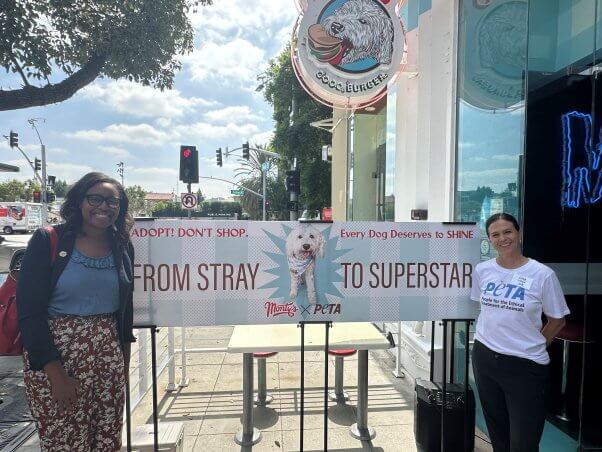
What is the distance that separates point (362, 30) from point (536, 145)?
2.48 m

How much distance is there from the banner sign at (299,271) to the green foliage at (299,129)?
53.4ft

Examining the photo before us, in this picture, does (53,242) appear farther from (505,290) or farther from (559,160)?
(559,160)

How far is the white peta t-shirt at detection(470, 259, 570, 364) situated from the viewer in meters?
2.09

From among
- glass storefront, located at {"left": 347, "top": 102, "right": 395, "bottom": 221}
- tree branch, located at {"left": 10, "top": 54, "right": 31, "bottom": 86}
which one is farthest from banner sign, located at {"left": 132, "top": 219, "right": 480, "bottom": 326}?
glass storefront, located at {"left": 347, "top": 102, "right": 395, "bottom": 221}

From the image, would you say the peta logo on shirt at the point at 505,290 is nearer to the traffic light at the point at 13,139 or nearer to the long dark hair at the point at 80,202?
the long dark hair at the point at 80,202

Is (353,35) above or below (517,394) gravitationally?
above

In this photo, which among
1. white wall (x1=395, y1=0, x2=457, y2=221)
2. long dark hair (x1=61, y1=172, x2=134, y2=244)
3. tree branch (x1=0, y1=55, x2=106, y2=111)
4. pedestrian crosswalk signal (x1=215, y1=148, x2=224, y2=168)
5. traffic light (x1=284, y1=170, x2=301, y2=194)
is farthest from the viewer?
pedestrian crosswalk signal (x1=215, y1=148, x2=224, y2=168)

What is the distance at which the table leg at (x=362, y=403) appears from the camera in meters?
3.51

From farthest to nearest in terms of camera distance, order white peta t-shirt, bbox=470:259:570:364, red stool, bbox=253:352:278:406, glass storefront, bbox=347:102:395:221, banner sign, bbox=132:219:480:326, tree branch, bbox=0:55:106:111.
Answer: glass storefront, bbox=347:102:395:221, tree branch, bbox=0:55:106:111, red stool, bbox=253:352:278:406, banner sign, bbox=132:219:480:326, white peta t-shirt, bbox=470:259:570:364

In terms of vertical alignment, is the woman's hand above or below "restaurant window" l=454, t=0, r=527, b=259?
below

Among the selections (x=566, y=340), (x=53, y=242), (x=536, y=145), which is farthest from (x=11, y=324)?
(x=536, y=145)

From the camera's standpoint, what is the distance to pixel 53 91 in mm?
5719

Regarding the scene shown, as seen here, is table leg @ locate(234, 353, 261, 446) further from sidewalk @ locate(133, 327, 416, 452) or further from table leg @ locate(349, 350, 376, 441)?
table leg @ locate(349, 350, 376, 441)

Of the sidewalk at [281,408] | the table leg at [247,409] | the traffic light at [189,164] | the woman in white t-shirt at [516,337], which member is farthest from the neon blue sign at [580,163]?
the traffic light at [189,164]
